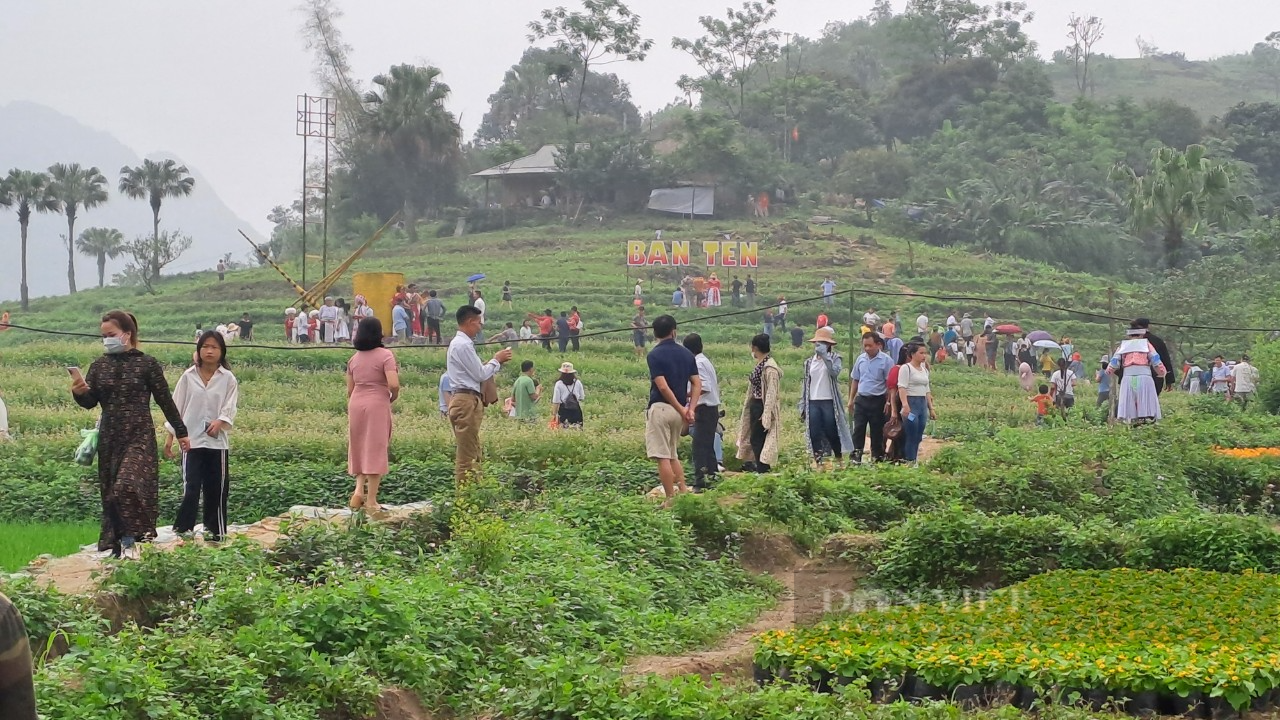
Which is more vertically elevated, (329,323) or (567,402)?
(329,323)

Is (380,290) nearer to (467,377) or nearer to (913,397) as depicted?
(913,397)

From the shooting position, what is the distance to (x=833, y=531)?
1030cm

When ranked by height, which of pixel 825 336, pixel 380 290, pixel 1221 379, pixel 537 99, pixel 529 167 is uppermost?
pixel 537 99

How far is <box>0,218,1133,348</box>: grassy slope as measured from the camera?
125ft

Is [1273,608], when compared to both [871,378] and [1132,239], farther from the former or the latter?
[1132,239]

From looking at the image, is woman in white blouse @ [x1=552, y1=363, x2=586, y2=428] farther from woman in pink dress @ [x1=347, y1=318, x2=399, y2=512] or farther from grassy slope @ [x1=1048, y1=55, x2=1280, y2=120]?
grassy slope @ [x1=1048, y1=55, x2=1280, y2=120]

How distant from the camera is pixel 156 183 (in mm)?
56125

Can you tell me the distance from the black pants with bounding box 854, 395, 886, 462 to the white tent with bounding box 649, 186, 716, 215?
4168 centimetres

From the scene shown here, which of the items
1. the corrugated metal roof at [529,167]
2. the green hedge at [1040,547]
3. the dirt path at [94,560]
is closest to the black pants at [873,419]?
the green hedge at [1040,547]

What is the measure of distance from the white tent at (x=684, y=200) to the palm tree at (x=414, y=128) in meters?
8.29

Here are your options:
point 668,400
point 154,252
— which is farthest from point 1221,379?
point 154,252

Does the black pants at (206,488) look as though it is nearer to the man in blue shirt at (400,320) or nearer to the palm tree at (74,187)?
the man in blue shirt at (400,320)

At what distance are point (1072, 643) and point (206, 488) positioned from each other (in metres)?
5.45

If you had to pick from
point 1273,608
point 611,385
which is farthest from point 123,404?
point 611,385
